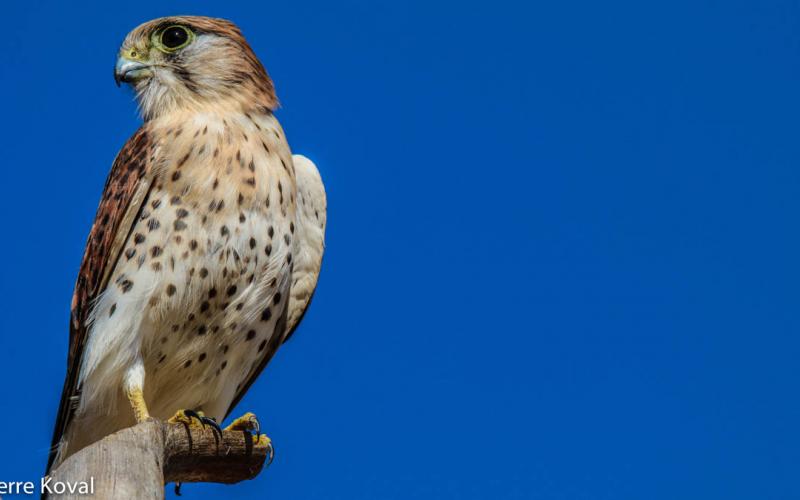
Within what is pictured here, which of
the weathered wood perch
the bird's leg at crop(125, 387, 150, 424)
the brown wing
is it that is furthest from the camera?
the brown wing

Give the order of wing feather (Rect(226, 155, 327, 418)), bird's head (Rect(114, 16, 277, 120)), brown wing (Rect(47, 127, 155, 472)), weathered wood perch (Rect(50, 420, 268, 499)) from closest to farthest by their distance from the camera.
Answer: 1. weathered wood perch (Rect(50, 420, 268, 499))
2. brown wing (Rect(47, 127, 155, 472))
3. bird's head (Rect(114, 16, 277, 120))
4. wing feather (Rect(226, 155, 327, 418))

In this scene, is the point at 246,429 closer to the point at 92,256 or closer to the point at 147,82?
the point at 92,256

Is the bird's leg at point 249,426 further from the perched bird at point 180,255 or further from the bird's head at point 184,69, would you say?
the bird's head at point 184,69

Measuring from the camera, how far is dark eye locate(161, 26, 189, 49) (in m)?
5.17

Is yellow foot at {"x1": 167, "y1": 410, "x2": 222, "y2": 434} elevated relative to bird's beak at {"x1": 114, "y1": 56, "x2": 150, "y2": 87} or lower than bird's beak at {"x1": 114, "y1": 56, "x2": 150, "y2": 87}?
lower

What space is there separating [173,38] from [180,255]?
1.18m

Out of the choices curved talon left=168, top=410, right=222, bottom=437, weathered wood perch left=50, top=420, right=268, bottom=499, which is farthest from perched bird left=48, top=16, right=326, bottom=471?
curved talon left=168, top=410, right=222, bottom=437

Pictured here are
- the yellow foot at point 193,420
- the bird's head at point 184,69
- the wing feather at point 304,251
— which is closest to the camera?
the yellow foot at point 193,420

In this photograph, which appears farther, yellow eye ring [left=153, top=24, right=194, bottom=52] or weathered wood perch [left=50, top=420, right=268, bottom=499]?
yellow eye ring [left=153, top=24, right=194, bottom=52]

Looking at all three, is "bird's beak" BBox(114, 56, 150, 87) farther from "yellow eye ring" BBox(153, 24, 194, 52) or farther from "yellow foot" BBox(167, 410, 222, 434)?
"yellow foot" BBox(167, 410, 222, 434)

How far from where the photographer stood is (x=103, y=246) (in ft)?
15.4

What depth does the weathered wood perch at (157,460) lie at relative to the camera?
10.4 ft

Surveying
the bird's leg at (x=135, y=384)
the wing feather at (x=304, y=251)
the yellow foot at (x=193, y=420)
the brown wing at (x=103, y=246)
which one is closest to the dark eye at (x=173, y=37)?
the brown wing at (x=103, y=246)

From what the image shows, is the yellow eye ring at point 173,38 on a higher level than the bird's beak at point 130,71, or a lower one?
higher
